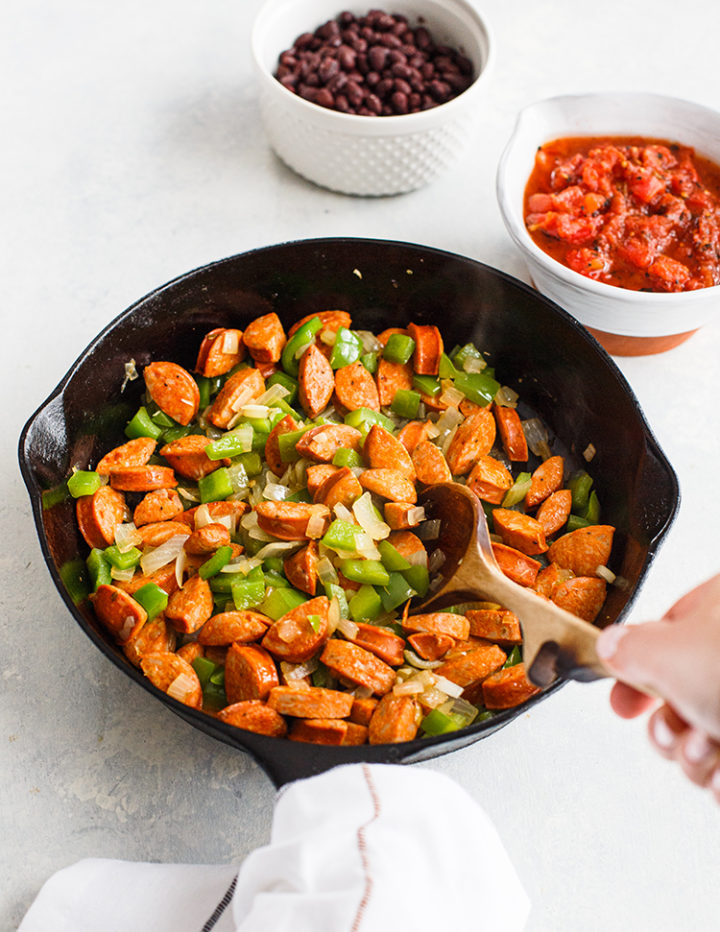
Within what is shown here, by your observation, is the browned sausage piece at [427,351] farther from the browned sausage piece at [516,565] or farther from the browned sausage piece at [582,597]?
the browned sausage piece at [582,597]

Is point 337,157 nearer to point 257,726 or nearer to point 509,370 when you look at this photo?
point 509,370

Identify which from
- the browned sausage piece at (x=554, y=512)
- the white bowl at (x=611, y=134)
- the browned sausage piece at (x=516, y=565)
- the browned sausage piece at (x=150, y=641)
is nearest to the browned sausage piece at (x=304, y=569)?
the browned sausage piece at (x=150, y=641)

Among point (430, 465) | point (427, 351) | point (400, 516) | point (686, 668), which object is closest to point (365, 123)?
point (427, 351)

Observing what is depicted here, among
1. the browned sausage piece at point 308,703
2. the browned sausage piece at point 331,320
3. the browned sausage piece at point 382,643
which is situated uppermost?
the browned sausage piece at point 331,320

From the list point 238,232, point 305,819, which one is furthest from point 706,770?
point 238,232

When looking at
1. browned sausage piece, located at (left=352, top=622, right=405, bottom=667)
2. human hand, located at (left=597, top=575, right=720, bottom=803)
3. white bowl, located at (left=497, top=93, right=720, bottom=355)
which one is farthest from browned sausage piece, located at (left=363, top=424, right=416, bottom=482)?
human hand, located at (left=597, top=575, right=720, bottom=803)

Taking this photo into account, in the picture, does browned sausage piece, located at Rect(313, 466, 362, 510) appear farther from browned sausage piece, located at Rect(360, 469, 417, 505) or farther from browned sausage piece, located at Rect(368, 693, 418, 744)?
browned sausage piece, located at Rect(368, 693, 418, 744)
